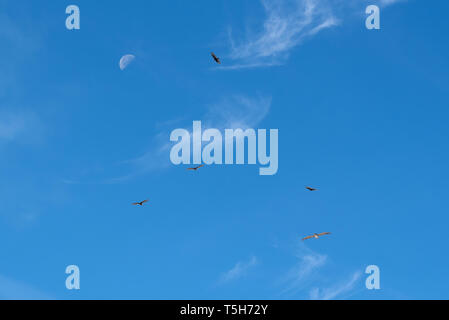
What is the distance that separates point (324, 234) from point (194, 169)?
89.5ft
